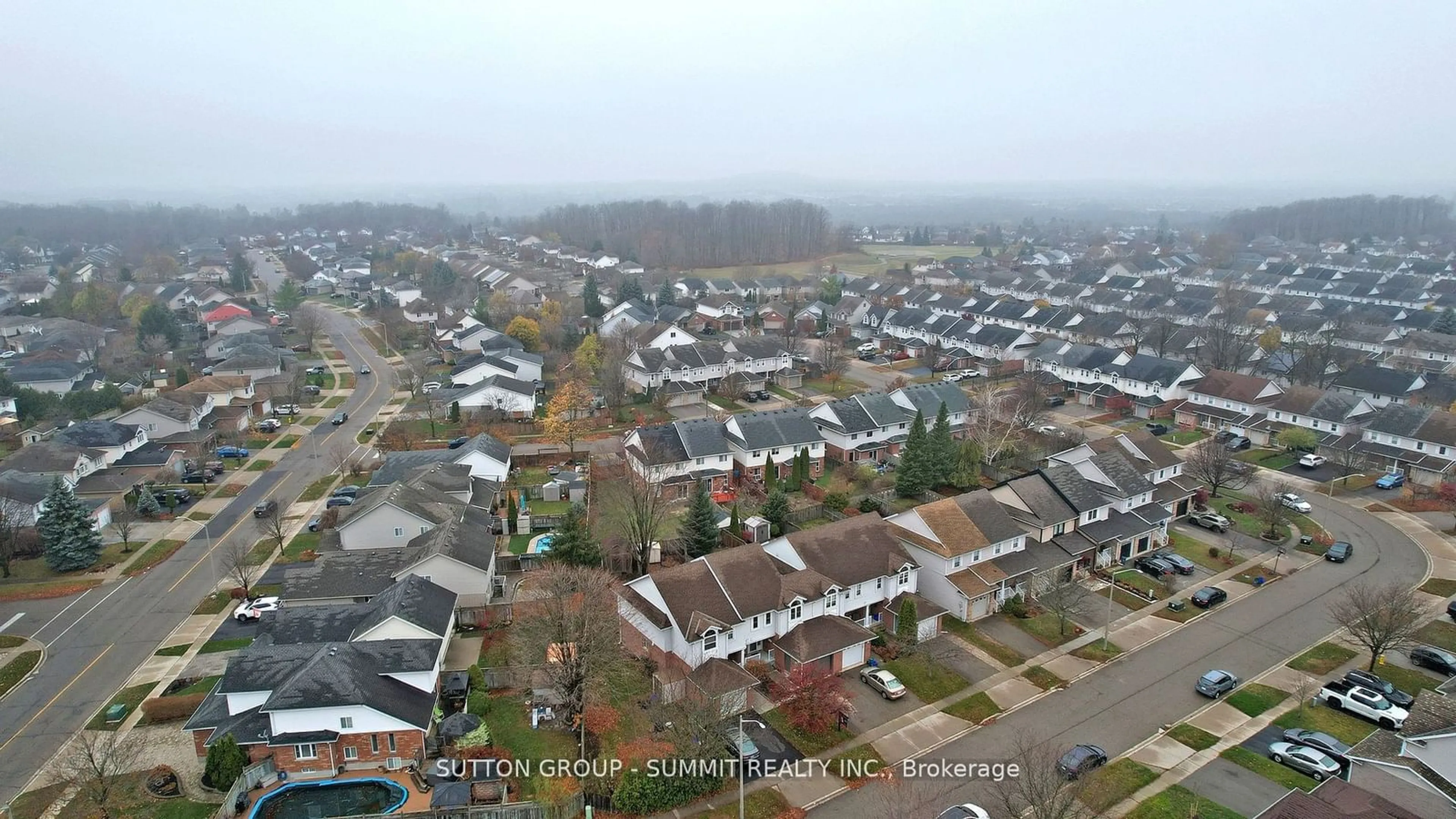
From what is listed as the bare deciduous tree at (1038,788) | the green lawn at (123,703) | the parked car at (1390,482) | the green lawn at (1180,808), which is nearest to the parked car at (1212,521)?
the parked car at (1390,482)

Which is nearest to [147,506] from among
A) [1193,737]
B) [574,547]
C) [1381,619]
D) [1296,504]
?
[574,547]

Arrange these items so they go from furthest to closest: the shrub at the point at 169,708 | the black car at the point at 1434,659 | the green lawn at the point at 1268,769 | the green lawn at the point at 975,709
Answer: the black car at the point at 1434,659
the green lawn at the point at 975,709
the shrub at the point at 169,708
the green lawn at the point at 1268,769

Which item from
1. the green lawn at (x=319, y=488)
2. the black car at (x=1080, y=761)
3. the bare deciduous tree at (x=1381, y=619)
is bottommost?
the black car at (x=1080, y=761)

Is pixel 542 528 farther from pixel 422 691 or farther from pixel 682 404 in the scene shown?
pixel 682 404

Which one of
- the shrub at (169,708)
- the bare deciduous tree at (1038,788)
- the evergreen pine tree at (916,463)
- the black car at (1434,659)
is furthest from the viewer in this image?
the evergreen pine tree at (916,463)

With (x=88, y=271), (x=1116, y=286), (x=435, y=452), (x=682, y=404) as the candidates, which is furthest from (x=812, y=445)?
(x=88, y=271)

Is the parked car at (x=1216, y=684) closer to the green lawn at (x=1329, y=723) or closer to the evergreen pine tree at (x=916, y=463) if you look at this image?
the green lawn at (x=1329, y=723)
